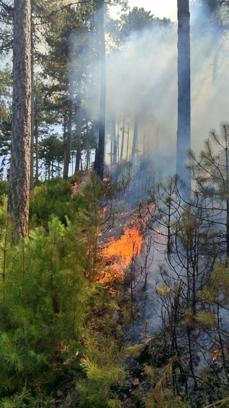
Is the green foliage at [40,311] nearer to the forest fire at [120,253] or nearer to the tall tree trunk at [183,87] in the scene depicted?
the forest fire at [120,253]

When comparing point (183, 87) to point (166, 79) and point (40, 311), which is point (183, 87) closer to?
point (40, 311)

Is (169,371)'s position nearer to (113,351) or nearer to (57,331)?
(113,351)

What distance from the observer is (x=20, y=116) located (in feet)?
20.9

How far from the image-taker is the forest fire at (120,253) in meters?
5.89

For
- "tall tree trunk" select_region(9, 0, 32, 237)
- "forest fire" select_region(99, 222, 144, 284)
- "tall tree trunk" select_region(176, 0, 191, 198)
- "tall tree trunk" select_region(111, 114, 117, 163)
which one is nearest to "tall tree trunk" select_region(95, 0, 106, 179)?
"tall tree trunk" select_region(176, 0, 191, 198)

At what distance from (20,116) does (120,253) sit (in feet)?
9.86

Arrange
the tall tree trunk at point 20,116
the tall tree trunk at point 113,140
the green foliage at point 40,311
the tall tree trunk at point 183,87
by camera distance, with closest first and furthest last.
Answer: the green foliage at point 40,311 < the tall tree trunk at point 20,116 < the tall tree trunk at point 183,87 < the tall tree trunk at point 113,140

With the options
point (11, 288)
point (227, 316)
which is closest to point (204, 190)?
point (227, 316)

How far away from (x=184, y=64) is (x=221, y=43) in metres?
12.0

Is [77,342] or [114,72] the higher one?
[114,72]

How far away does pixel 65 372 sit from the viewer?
13.8 ft

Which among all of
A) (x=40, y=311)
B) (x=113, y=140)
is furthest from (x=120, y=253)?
(x=113, y=140)

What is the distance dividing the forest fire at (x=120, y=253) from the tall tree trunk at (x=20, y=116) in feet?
5.18

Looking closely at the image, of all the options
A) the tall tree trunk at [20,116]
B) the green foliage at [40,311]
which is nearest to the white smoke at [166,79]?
the tall tree trunk at [20,116]
